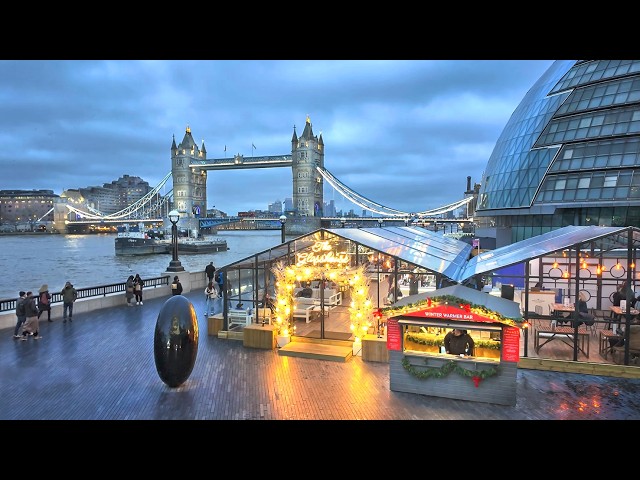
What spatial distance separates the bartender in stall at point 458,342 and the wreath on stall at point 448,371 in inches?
12.1

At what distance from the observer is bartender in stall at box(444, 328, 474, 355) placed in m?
A: 9.87

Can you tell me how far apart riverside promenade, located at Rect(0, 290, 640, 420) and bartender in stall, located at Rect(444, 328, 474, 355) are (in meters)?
1.15

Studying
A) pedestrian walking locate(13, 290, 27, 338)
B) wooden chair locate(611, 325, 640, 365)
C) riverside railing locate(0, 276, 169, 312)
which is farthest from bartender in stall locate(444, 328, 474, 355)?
riverside railing locate(0, 276, 169, 312)

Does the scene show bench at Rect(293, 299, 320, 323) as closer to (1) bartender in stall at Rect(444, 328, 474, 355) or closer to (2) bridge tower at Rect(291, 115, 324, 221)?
(1) bartender in stall at Rect(444, 328, 474, 355)

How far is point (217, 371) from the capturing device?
11.8m

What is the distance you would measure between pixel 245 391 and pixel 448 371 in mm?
4916

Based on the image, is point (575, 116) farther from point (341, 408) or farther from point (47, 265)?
point (47, 265)

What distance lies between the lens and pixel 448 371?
984 cm

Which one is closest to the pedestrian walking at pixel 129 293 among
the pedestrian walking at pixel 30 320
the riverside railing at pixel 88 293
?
the riverside railing at pixel 88 293

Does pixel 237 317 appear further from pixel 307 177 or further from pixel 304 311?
pixel 307 177

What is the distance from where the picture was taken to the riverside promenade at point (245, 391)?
9.05m

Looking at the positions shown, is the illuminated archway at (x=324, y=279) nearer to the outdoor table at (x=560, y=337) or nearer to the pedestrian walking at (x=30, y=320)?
the outdoor table at (x=560, y=337)

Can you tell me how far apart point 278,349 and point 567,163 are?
3369 centimetres
